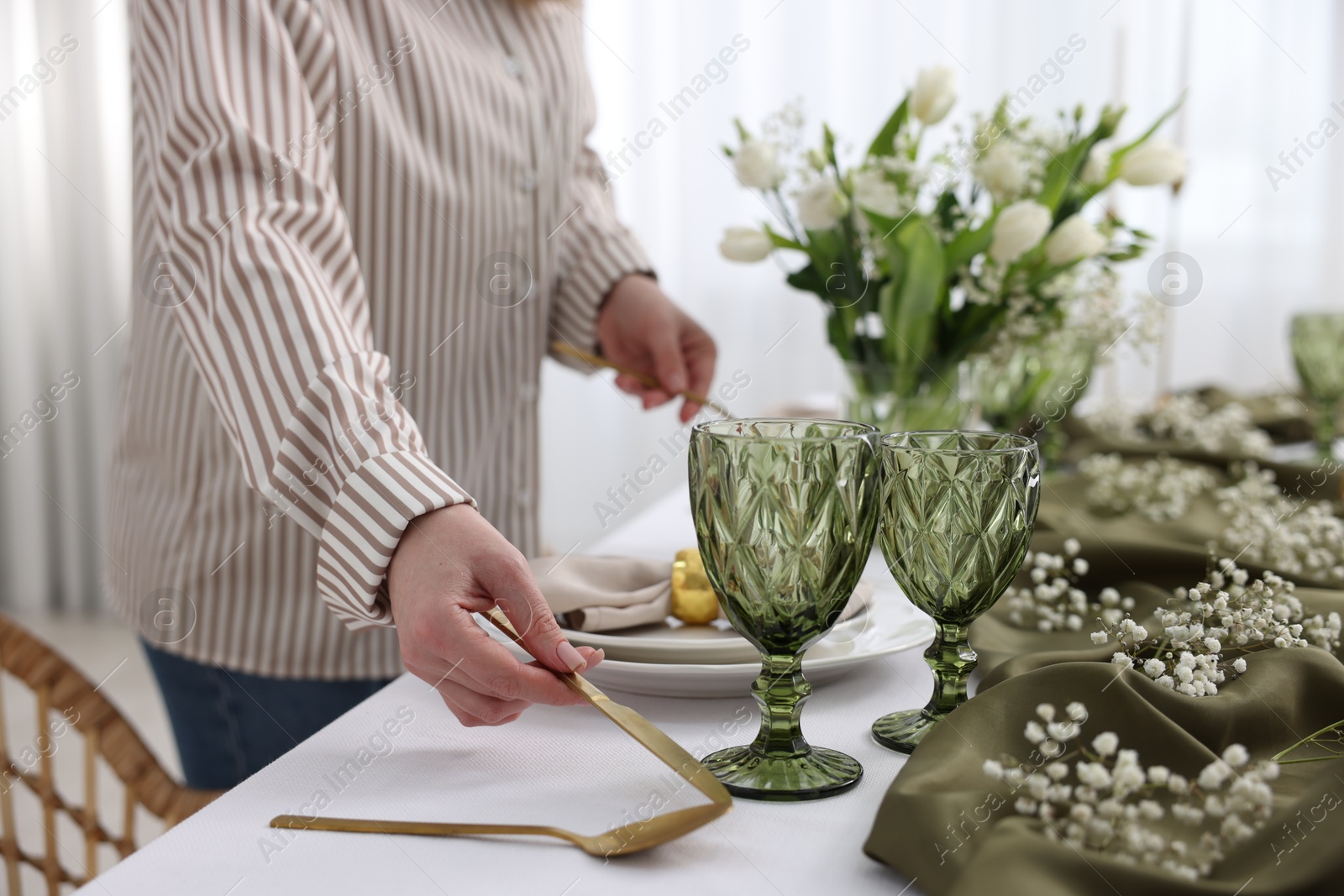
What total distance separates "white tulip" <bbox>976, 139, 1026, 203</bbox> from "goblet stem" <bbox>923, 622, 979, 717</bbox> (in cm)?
56

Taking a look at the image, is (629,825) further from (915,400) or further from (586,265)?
(586,265)

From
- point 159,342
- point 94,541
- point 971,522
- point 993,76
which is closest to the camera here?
point 971,522

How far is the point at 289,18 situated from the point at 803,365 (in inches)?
88.8

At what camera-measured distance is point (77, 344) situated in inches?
120

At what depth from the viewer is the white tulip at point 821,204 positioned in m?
1.03

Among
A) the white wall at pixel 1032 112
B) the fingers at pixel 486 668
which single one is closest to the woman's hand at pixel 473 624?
the fingers at pixel 486 668

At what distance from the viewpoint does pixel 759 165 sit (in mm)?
1075

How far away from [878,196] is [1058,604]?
1.37 ft

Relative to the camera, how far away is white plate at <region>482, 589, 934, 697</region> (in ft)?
2.01

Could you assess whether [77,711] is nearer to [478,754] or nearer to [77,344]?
[478,754]

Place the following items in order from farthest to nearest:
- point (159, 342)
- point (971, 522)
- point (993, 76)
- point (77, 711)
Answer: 1. point (993, 76)
2. point (159, 342)
3. point (77, 711)
4. point (971, 522)

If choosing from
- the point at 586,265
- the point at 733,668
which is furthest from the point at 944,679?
the point at 586,265

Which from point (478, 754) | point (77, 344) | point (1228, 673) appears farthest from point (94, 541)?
point (1228, 673)

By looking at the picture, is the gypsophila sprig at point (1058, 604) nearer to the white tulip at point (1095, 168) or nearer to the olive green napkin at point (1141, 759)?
the olive green napkin at point (1141, 759)
